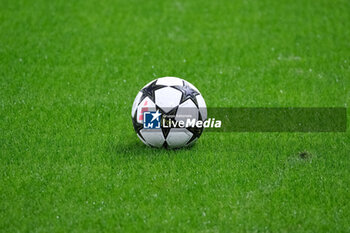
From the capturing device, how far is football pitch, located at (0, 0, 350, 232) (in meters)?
7.78

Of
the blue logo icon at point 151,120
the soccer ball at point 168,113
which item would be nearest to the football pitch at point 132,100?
the soccer ball at point 168,113

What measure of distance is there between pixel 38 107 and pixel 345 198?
733 centimetres

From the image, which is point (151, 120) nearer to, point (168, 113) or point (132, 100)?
point (168, 113)

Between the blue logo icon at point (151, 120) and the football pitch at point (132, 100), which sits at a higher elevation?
the blue logo icon at point (151, 120)

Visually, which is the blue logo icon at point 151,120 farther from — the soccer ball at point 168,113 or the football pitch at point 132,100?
the football pitch at point 132,100

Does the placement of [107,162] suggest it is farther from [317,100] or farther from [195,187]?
[317,100]

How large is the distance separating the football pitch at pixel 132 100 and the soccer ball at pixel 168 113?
0.36 m

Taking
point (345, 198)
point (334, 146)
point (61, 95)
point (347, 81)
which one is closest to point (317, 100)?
point (347, 81)

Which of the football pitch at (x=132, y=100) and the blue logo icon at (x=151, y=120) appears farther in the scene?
the blue logo icon at (x=151, y=120)

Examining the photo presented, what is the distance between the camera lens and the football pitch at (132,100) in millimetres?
7781

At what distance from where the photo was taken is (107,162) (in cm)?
927

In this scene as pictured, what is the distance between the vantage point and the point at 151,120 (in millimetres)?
9180

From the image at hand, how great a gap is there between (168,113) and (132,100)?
322 centimetres

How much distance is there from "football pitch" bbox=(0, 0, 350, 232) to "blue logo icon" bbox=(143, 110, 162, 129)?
610 mm
